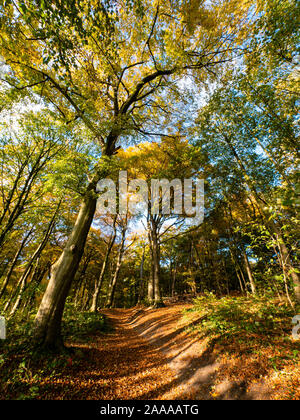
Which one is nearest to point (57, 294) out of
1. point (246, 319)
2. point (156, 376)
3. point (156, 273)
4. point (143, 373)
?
point (143, 373)

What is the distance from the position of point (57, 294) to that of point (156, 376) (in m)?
3.30

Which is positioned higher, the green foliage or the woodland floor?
the green foliage

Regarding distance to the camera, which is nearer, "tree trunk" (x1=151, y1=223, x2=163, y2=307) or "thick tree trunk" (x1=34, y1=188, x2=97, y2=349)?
"thick tree trunk" (x1=34, y1=188, x2=97, y2=349)

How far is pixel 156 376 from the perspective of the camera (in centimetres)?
388

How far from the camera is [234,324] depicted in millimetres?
4430

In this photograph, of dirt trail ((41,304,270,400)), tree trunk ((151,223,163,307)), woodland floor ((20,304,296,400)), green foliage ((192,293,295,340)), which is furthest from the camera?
tree trunk ((151,223,163,307))

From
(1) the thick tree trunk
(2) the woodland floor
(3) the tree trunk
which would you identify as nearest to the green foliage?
(2) the woodland floor

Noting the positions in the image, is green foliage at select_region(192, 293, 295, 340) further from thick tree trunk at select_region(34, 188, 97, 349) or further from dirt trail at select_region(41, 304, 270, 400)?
thick tree trunk at select_region(34, 188, 97, 349)

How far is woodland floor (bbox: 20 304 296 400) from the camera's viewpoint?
2836 millimetres

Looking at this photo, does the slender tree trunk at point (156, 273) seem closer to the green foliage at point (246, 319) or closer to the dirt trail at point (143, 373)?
the dirt trail at point (143, 373)

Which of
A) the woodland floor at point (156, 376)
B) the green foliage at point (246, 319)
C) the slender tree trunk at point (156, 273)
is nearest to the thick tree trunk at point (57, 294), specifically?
the woodland floor at point (156, 376)

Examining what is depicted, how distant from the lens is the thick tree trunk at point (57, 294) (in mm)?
3836

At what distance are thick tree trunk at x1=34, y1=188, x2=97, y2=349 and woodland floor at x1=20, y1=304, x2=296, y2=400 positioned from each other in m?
0.86

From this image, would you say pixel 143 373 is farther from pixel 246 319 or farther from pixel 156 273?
pixel 156 273
